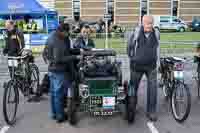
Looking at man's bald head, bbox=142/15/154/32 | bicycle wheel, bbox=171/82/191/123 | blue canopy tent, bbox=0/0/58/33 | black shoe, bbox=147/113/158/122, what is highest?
blue canopy tent, bbox=0/0/58/33

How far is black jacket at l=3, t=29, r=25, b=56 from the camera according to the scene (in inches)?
321

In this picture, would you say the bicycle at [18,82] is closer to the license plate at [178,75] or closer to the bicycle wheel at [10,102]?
the bicycle wheel at [10,102]

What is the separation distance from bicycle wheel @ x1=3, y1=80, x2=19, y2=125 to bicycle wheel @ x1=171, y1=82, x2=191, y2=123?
111 inches

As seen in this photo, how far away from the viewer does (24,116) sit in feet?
22.1

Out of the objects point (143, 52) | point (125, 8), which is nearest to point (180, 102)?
point (143, 52)

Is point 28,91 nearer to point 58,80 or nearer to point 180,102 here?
point 58,80

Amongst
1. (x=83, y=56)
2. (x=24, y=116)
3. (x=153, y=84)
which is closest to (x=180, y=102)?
(x=153, y=84)

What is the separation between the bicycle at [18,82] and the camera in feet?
20.4

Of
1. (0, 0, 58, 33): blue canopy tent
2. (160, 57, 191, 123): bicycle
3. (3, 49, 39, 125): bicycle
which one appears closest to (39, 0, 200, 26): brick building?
(0, 0, 58, 33): blue canopy tent

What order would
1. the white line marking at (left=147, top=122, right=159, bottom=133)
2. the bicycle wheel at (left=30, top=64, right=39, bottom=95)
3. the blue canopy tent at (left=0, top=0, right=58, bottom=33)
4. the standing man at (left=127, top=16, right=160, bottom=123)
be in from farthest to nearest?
the blue canopy tent at (left=0, top=0, right=58, bottom=33) < the bicycle wheel at (left=30, top=64, right=39, bottom=95) < the standing man at (left=127, top=16, right=160, bottom=123) < the white line marking at (left=147, top=122, right=159, bottom=133)

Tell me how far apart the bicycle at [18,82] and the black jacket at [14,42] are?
458mm

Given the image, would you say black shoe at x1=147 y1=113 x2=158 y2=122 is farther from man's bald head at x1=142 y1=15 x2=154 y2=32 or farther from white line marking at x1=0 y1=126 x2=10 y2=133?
white line marking at x1=0 y1=126 x2=10 y2=133

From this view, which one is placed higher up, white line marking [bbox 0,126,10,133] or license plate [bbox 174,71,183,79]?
license plate [bbox 174,71,183,79]

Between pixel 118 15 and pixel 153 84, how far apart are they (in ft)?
147
